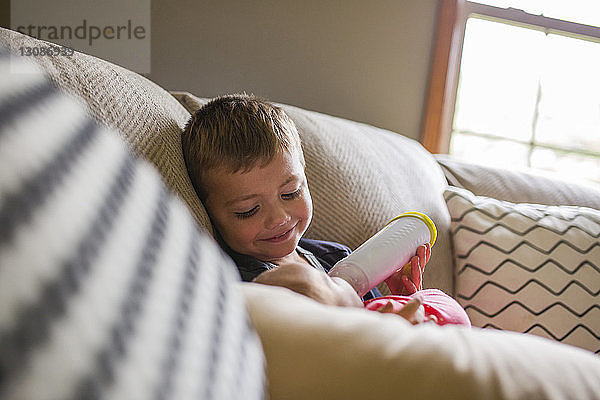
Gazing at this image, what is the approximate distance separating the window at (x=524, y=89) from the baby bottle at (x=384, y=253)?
1491 mm

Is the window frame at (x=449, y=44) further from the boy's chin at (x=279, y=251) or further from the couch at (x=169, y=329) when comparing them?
the couch at (x=169, y=329)

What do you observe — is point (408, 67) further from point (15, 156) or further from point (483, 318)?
point (15, 156)

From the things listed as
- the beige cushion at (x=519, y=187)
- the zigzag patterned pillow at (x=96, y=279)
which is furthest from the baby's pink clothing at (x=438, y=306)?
the beige cushion at (x=519, y=187)

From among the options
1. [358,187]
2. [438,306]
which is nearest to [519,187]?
[358,187]

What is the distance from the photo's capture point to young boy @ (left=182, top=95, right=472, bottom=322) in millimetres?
1013

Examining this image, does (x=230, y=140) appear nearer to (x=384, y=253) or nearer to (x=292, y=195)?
(x=292, y=195)

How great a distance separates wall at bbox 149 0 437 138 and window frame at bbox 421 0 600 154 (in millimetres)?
40

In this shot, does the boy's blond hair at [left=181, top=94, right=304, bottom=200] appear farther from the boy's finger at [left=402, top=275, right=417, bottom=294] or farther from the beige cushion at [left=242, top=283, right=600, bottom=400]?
the beige cushion at [left=242, top=283, right=600, bottom=400]

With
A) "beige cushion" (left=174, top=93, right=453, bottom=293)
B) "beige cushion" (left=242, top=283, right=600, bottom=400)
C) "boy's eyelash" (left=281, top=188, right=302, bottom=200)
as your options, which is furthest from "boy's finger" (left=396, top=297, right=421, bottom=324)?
"beige cushion" (left=174, top=93, right=453, bottom=293)

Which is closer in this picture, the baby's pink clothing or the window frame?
the baby's pink clothing

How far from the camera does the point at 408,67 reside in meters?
2.39

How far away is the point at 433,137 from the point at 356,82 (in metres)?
0.43

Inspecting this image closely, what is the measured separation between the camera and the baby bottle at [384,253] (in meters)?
0.88

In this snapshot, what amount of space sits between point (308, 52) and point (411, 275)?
137 cm
